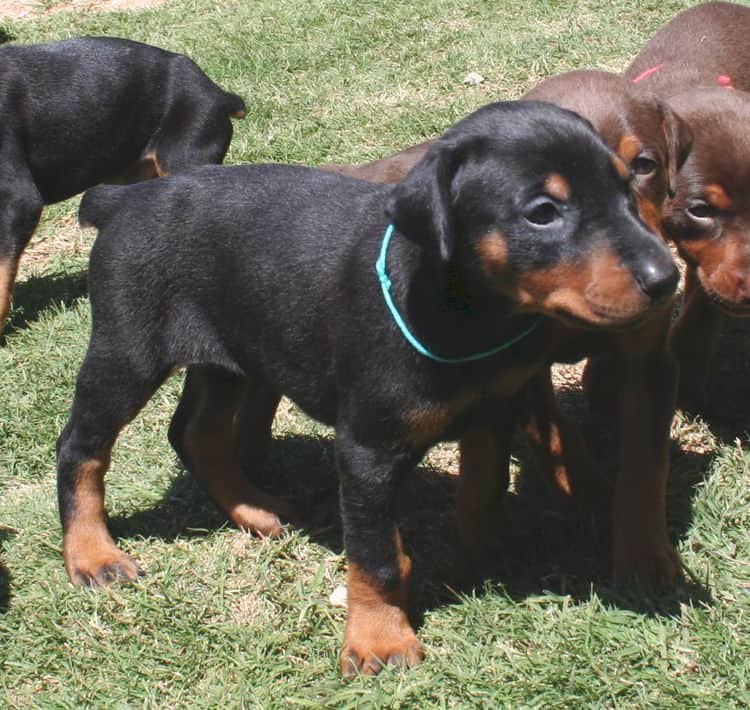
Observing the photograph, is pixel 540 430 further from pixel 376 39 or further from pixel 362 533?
pixel 376 39

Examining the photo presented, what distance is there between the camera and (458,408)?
3438mm

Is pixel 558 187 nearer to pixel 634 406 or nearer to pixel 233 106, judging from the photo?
pixel 634 406

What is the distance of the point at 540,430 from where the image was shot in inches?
176

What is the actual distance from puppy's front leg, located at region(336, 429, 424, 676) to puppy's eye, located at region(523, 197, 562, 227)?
2.74 feet

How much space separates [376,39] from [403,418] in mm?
6841

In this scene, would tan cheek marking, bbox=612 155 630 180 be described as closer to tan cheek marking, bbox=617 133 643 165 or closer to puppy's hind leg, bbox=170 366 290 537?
tan cheek marking, bbox=617 133 643 165

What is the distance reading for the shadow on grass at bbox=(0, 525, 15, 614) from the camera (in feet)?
13.6

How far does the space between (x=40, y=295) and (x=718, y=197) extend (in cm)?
413

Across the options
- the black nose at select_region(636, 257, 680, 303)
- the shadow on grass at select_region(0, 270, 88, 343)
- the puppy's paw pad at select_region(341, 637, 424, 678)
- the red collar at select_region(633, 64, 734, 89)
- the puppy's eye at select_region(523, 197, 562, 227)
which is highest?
the puppy's eye at select_region(523, 197, 562, 227)

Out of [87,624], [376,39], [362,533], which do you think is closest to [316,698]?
[362,533]

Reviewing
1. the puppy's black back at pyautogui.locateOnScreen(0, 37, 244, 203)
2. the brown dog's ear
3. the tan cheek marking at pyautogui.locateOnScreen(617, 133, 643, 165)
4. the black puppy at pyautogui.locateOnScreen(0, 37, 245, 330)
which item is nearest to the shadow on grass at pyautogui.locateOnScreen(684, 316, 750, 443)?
the brown dog's ear

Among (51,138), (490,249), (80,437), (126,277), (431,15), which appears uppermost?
(490,249)

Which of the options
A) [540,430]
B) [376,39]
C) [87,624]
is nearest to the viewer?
[87,624]

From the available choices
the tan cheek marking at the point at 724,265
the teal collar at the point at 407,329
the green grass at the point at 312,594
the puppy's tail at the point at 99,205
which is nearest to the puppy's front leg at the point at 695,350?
the green grass at the point at 312,594
